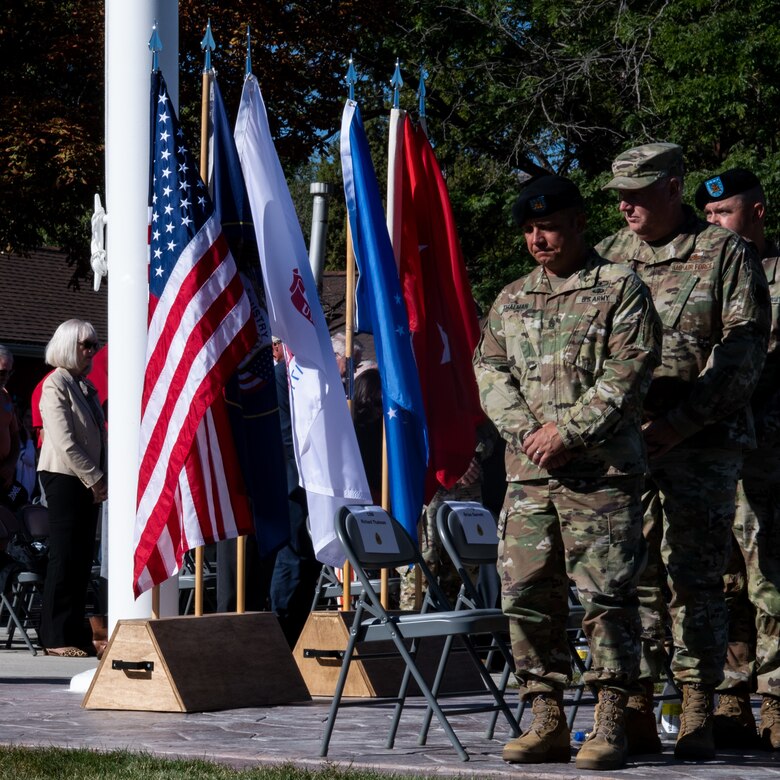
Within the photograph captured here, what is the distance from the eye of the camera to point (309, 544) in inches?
425

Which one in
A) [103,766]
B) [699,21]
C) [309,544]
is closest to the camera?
[103,766]

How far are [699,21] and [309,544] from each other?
1154cm

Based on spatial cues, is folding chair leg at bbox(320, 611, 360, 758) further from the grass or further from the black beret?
the black beret

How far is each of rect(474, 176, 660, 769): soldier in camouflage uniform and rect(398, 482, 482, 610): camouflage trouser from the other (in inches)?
149

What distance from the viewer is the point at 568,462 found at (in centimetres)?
640

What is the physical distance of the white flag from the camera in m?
9.20

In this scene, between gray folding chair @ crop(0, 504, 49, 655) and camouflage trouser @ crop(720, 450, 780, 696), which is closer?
camouflage trouser @ crop(720, 450, 780, 696)

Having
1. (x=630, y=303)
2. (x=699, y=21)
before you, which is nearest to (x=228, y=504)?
(x=630, y=303)

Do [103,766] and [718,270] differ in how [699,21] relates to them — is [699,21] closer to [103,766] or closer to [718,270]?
[718,270]

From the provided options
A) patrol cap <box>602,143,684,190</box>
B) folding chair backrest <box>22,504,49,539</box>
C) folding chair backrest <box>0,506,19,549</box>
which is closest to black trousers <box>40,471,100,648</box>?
folding chair backrest <box>0,506,19,549</box>

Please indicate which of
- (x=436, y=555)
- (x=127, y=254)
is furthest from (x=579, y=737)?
(x=127, y=254)

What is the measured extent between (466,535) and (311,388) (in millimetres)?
1702

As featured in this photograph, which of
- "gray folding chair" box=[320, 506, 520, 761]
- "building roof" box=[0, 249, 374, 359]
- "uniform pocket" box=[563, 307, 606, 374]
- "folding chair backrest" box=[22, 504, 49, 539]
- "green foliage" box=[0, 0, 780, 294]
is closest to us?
"uniform pocket" box=[563, 307, 606, 374]

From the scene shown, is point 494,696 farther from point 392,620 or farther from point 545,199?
point 545,199
